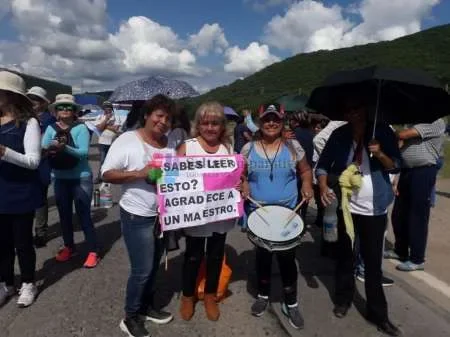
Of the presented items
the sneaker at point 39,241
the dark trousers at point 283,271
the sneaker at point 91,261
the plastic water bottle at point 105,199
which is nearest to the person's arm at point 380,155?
the dark trousers at point 283,271

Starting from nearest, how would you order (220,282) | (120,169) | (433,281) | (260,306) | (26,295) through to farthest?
(120,169) < (260,306) < (26,295) < (220,282) < (433,281)

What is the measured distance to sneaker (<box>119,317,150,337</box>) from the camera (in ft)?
11.6

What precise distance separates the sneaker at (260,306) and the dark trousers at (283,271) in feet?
0.16

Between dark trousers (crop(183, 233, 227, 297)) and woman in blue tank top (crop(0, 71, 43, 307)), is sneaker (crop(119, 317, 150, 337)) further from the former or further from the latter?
woman in blue tank top (crop(0, 71, 43, 307))

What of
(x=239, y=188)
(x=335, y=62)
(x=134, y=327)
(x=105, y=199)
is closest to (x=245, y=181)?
(x=239, y=188)

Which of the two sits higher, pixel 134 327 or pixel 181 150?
pixel 181 150

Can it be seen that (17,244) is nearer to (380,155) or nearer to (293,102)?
(380,155)

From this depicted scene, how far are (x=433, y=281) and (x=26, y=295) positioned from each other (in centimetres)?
448

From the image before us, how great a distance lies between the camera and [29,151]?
12.5 ft

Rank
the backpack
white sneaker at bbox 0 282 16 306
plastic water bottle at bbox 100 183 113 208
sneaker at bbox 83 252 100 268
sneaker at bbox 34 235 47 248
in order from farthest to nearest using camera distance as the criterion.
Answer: plastic water bottle at bbox 100 183 113 208, sneaker at bbox 34 235 47 248, sneaker at bbox 83 252 100 268, the backpack, white sneaker at bbox 0 282 16 306

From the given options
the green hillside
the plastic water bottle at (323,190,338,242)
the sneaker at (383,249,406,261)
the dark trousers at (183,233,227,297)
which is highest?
the green hillside

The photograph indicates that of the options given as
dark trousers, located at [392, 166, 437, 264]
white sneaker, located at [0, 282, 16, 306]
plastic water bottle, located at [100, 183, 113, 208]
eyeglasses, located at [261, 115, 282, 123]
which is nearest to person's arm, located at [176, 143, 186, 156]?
eyeglasses, located at [261, 115, 282, 123]

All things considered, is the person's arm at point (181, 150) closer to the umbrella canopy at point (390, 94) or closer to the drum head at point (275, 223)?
the drum head at point (275, 223)

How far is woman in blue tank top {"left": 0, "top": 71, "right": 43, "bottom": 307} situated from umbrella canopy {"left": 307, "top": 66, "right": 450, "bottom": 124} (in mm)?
2661
